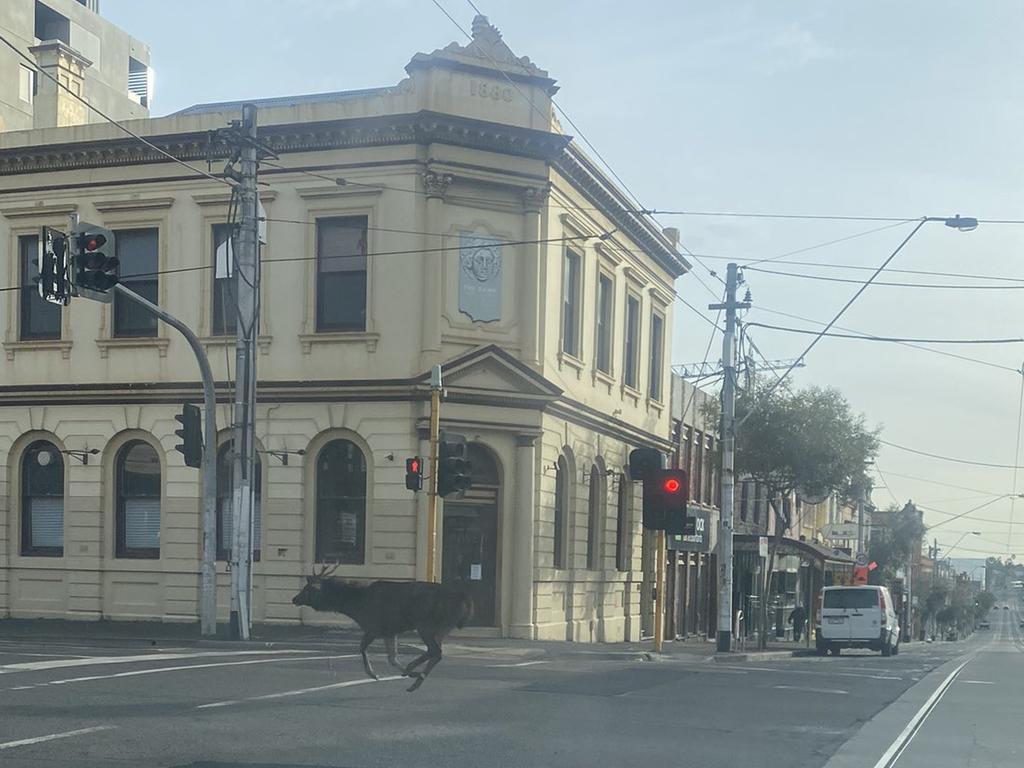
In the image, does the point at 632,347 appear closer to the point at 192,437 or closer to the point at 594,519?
the point at 594,519

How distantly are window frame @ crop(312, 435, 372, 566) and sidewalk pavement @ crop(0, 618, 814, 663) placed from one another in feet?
4.66

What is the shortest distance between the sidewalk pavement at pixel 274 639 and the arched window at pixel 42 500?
1.70 metres

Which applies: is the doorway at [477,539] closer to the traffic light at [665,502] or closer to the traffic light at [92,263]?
the traffic light at [665,502]

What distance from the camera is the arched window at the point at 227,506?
1109 inches

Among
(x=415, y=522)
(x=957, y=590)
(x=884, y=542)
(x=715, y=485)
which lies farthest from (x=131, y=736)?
(x=957, y=590)

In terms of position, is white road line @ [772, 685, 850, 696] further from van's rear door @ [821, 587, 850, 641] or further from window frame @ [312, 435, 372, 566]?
van's rear door @ [821, 587, 850, 641]

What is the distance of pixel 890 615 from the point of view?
36750 mm

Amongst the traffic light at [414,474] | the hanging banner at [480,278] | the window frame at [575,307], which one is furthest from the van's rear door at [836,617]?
the traffic light at [414,474]

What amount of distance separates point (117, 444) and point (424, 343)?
723 cm

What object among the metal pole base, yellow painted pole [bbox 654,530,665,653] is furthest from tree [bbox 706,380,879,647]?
yellow painted pole [bbox 654,530,665,653]

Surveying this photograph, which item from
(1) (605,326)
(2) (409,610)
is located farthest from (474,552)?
(2) (409,610)

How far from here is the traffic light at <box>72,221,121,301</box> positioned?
19.1 meters

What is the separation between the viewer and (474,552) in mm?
27969

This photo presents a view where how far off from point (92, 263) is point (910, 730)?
1228cm
